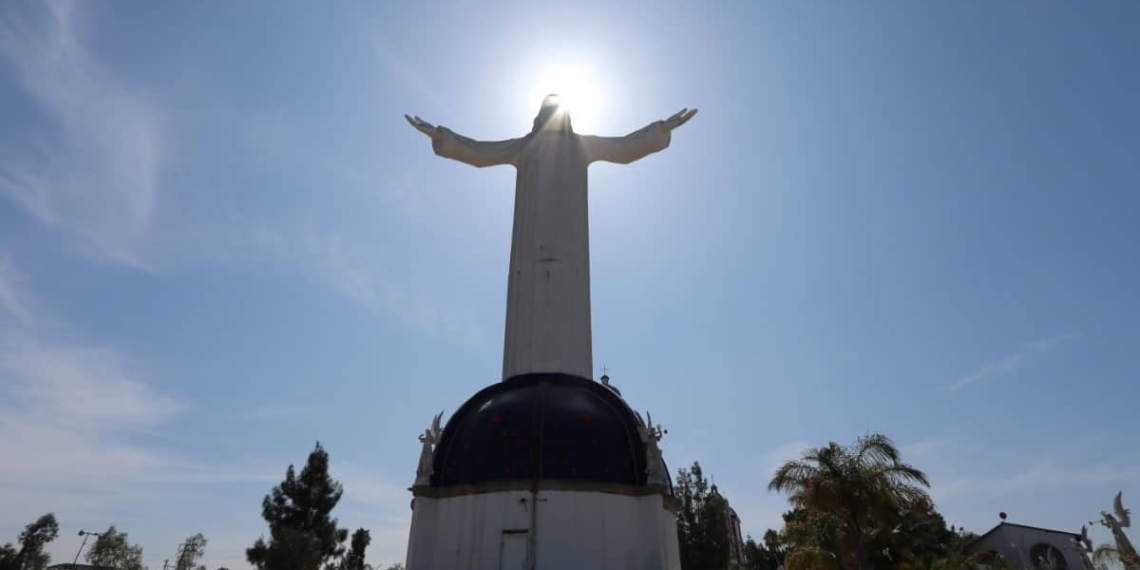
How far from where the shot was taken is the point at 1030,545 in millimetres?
32625

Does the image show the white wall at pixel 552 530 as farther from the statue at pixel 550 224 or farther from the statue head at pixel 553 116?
the statue head at pixel 553 116

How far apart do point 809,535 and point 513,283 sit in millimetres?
12567

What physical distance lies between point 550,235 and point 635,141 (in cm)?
564

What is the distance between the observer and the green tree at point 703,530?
106 feet

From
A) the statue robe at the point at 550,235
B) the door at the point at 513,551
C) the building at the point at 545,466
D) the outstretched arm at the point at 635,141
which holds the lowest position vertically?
the door at the point at 513,551

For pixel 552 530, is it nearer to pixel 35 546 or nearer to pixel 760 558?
pixel 760 558

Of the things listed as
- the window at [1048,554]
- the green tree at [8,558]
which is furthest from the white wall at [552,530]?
the green tree at [8,558]

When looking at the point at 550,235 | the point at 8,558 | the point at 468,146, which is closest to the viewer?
the point at 550,235

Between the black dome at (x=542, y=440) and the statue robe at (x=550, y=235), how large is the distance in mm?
1729

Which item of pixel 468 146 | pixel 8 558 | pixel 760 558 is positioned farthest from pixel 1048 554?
pixel 8 558

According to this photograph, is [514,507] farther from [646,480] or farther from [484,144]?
[484,144]

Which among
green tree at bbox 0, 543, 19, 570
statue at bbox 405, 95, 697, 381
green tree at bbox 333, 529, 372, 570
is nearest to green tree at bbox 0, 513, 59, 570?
green tree at bbox 0, 543, 19, 570

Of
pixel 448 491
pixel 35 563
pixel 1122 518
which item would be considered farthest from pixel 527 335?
Answer: pixel 35 563

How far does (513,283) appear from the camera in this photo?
20453 millimetres
